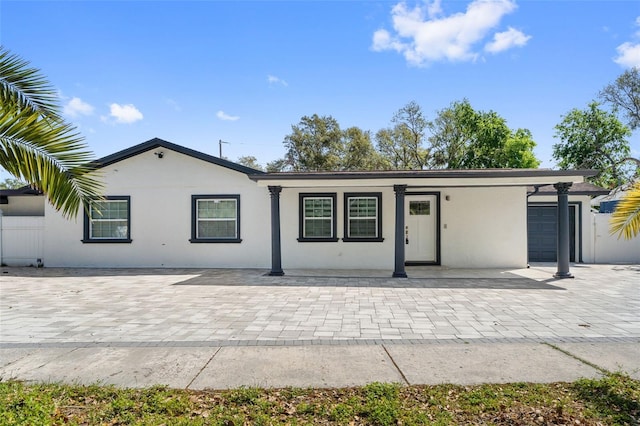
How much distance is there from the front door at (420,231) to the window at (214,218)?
5.43 meters

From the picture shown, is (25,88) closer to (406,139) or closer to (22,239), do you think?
(22,239)

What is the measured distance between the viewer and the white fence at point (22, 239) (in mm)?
12492

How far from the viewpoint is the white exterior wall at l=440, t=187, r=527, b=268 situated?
1162 centimetres

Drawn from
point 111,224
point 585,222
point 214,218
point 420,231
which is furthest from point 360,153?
point 111,224

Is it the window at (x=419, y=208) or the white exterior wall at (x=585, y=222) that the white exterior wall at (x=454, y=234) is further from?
the white exterior wall at (x=585, y=222)

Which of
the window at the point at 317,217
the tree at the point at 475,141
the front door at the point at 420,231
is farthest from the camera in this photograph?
the tree at the point at 475,141

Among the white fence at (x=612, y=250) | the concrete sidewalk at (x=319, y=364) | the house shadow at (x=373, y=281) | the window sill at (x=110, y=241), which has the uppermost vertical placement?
the window sill at (x=110, y=241)

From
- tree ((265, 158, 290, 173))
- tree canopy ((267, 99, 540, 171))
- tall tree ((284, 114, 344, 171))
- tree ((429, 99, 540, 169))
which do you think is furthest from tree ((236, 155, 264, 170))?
tree ((429, 99, 540, 169))

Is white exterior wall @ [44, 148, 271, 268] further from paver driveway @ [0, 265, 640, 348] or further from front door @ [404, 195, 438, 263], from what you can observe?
front door @ [404, 195, 438, 263]

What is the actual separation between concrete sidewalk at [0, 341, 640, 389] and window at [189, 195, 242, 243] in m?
7.29

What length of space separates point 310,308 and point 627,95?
1062 inches

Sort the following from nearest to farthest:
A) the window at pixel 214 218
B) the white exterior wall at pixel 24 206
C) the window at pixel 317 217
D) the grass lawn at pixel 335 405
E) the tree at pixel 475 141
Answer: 1. the grass lawn at pixel 335 405
2. the window at pixel 317 217
3. the window at pixel 214 218
4. the white exterior wall at pixel 24 206
5. the tree at pixel 475 141

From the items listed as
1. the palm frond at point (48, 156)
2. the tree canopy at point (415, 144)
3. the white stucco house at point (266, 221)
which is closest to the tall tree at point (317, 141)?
the tree canopy at point (415, 144)

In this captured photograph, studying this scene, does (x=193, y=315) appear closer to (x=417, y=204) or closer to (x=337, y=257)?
(x=337, y=257)
